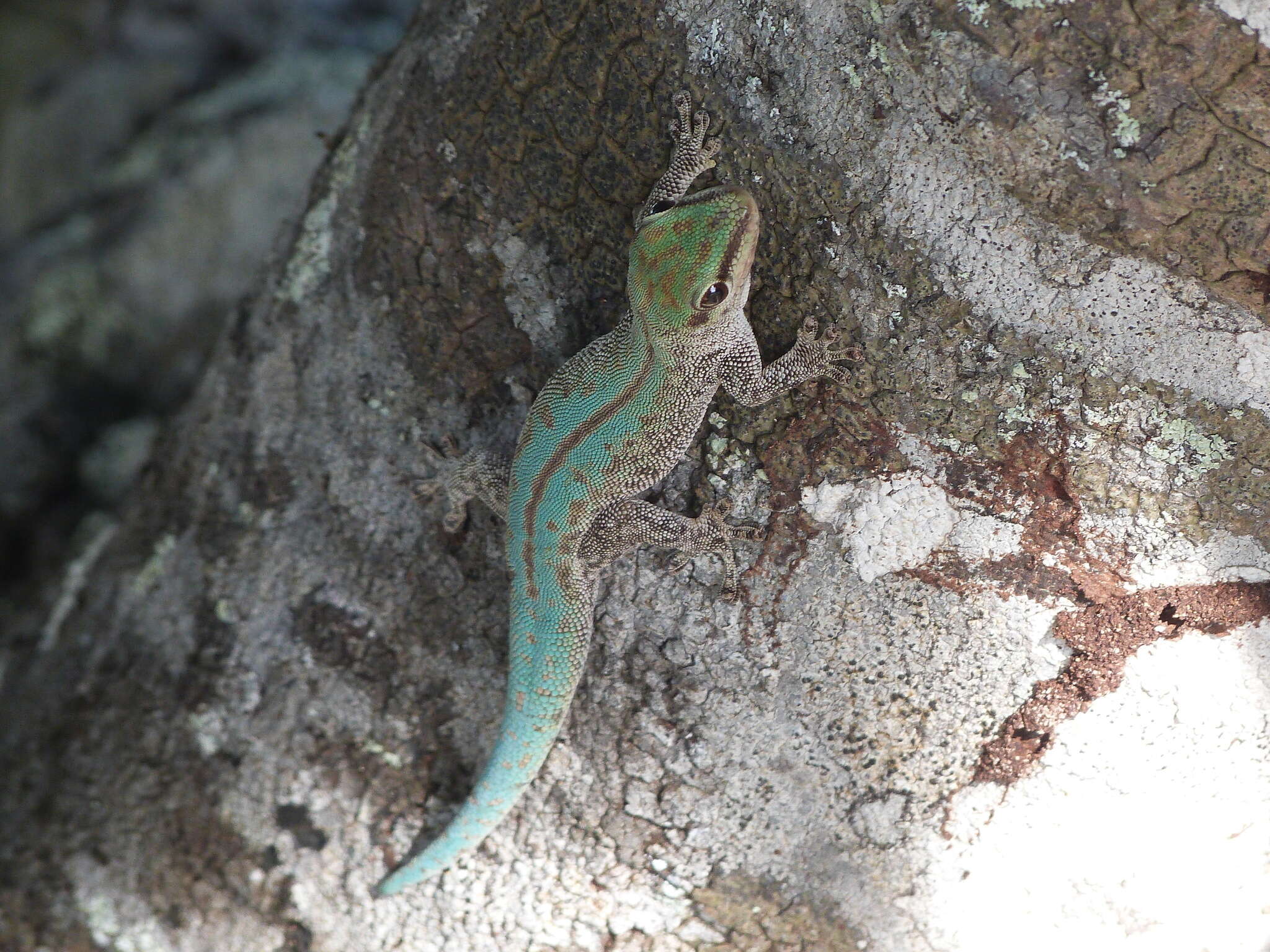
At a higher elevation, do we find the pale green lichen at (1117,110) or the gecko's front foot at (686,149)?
the pale green lichen at (1117,110)

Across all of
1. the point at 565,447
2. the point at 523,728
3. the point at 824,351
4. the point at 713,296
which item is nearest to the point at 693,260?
the point at 713,296

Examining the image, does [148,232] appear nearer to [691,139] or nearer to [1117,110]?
[691,139]

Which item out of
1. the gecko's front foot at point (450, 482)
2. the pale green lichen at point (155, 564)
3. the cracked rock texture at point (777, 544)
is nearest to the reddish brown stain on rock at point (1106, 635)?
the cracked rock texture at point (777, 544)

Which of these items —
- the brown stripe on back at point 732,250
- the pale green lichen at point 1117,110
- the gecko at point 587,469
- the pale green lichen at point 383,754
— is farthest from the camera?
the pale green lichen at point 383,754

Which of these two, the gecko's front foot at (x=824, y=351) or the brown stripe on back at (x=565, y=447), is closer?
the gecko's front foot at (x=824, y=351)

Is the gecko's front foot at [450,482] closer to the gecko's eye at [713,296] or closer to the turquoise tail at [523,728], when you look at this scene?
the turquoise tail at [523,728]

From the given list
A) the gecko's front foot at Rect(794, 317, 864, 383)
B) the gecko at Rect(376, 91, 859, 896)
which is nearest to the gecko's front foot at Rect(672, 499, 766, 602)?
the gecko at Rect(376, 91, 859, 896)

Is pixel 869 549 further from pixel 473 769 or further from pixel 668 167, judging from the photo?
pixel 473 769
